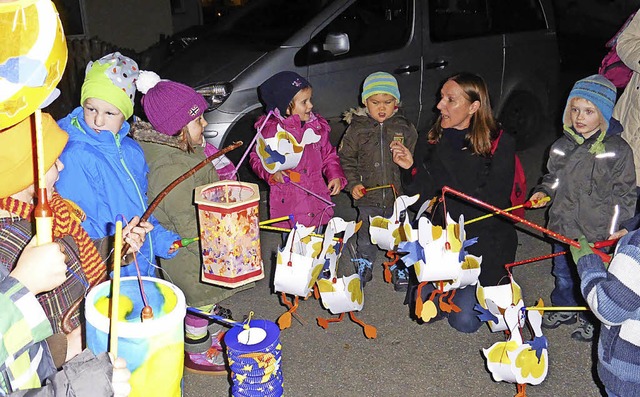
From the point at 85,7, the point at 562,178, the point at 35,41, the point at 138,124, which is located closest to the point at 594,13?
the point at 85,7

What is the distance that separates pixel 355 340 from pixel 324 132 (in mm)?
1367

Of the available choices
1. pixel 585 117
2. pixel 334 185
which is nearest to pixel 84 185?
pixel 334 185

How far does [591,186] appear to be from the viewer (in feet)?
12.5

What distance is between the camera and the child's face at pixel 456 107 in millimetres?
4012

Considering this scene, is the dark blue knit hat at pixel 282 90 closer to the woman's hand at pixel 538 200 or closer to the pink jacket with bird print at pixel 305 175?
the pink jacket with bird print at pixel 305 175

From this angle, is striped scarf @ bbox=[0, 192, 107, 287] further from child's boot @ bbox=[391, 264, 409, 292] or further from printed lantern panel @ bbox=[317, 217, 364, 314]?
child's boot @ bbox=[391, 264, 409, 292]

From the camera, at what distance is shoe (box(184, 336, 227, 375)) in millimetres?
3760

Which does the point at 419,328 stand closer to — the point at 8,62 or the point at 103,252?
the point at 103,252

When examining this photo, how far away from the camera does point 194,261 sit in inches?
143

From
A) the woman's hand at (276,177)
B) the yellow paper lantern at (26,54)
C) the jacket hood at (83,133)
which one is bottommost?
the woman's hand at (276,177)

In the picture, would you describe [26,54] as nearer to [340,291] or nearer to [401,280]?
[340,291]

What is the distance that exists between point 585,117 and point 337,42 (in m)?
2.31

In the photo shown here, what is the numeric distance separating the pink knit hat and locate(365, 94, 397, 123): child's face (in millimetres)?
1329

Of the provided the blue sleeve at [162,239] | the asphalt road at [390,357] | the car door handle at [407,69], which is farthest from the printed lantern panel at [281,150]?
the car door handle at [407,69]
